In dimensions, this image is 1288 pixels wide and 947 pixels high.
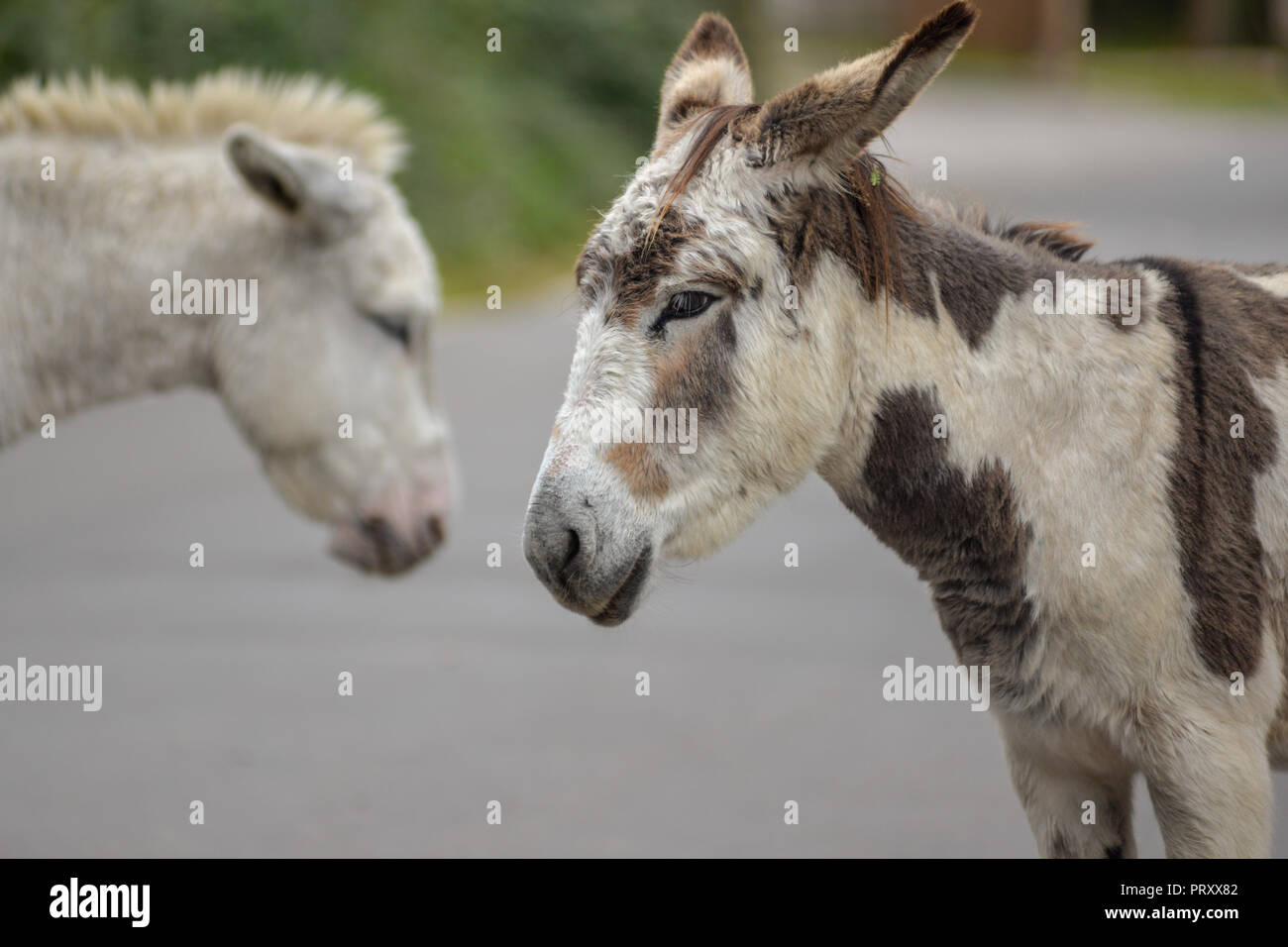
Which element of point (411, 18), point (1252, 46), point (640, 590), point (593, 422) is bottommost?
point (640, 590)

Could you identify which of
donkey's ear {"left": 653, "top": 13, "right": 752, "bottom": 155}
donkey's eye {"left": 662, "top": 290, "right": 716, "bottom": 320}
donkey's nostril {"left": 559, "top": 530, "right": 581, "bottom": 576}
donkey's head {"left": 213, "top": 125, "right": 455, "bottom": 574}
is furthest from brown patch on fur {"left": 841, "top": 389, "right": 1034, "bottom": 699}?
donkey's head {"left": 213, "top": 125, "right": 455, "bottom": 574}

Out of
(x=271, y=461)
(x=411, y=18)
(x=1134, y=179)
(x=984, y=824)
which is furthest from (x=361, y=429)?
(x=1134, y=179)

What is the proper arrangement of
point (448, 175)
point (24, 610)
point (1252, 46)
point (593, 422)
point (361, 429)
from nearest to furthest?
point (593, 422)
point (361, 429)
point (24, 610)
point (448, 175)
point (1252, 46)

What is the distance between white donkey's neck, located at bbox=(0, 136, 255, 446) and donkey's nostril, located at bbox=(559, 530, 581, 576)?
2.47 m

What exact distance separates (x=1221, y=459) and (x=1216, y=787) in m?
0.67

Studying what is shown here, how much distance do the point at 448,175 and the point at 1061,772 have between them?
13.7m

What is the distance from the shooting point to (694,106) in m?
3.29

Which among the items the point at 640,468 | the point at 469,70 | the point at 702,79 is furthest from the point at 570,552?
the point at 469,70

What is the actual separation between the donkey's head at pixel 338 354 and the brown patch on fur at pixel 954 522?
2.47 meters

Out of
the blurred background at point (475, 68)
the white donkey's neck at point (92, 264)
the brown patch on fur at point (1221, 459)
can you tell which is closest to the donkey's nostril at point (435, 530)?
the white donkey's neck at point (92, 264)

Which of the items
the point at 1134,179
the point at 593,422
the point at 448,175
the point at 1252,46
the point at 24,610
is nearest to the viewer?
the point at 593,422

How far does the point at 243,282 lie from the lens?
193 inches

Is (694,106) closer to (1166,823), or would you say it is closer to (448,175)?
(1166,823)

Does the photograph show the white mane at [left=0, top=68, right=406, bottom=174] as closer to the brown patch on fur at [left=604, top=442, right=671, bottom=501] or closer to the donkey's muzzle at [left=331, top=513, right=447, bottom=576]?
the donkey's muzzle at [left=331, top=513, right=447, bottom=576]
